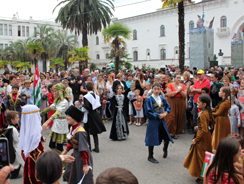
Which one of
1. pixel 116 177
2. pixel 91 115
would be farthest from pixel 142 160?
pixel 116 177

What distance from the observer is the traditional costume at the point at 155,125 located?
561 cm

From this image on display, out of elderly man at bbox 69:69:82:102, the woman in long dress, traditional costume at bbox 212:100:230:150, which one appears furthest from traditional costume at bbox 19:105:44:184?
elderly man at bbox 69:69:82:102

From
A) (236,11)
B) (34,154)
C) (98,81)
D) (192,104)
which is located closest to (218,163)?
(34,154)

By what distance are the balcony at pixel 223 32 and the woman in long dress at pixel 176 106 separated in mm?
34635

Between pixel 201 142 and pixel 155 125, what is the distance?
128 cm

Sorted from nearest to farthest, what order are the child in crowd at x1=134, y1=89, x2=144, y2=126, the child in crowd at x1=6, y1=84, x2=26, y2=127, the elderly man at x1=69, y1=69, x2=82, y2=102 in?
the child in crowd at x1=6, y1=84, x2=26, y2=127 → the child in crowd at x1=134, y1=89, x2=144, y2=126 → the elderly man at x1=69, y1=69, x2=82, y2=102

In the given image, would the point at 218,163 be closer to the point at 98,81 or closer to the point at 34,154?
the point at 34,154

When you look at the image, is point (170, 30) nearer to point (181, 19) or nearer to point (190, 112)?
point (181, 19)

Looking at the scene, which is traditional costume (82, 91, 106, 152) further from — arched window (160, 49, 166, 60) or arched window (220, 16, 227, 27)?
arched window (160, 49, 166, 60)

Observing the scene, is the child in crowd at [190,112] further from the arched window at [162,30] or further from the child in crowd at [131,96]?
the arched window at [162,30]

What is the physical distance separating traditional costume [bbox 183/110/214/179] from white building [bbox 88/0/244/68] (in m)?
35.8

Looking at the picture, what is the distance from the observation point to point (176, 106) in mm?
7809

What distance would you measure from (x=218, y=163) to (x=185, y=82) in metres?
6.60

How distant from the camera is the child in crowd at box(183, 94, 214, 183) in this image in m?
4.61
